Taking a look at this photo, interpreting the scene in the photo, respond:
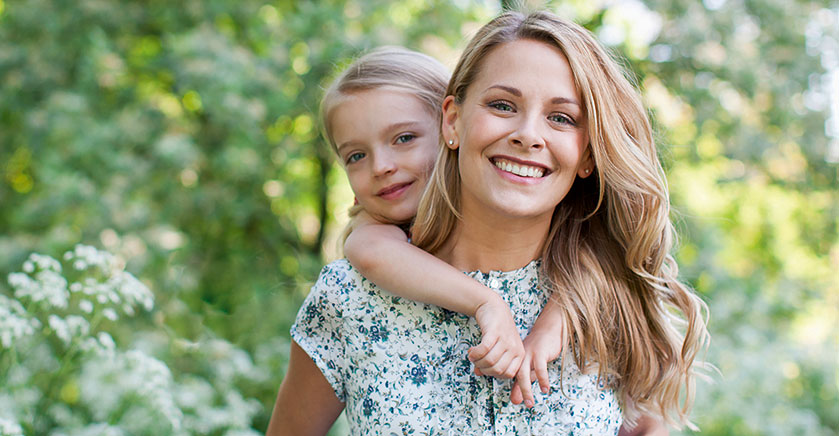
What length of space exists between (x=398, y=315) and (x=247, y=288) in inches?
125

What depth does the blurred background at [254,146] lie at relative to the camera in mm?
3842

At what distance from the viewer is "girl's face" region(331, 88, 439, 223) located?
74.4 inches

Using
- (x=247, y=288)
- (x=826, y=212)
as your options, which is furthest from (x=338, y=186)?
(x=826, y=212)

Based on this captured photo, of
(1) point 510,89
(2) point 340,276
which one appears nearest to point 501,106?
(1) point 510,89

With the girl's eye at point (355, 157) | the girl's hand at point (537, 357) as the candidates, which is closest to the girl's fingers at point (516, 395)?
the girl's hand at point (537, 357)

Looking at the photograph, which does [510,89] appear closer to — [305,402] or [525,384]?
[525,384]

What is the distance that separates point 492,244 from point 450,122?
0.99 feet

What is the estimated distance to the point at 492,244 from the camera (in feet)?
5.54

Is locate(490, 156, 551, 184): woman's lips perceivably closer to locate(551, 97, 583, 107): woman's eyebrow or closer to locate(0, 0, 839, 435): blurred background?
locate(551, 97, 583, 107): woman's eyebrow

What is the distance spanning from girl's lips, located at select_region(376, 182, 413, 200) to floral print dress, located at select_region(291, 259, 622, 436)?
10.0 inches

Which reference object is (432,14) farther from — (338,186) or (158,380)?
(158,380)

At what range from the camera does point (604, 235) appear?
1766 millimetres

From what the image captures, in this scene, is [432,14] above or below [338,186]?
above

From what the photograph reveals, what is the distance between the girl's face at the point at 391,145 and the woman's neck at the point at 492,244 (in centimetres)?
21
